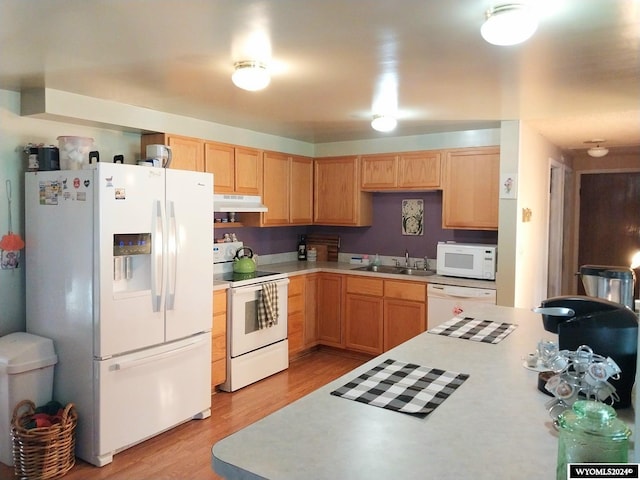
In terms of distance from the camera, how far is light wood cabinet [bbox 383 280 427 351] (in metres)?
4.46

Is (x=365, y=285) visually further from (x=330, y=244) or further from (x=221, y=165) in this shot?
(x=221, y=165)

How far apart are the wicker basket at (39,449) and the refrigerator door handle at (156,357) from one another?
39 centimetres

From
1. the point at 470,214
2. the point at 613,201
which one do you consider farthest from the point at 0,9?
the point at 613,201

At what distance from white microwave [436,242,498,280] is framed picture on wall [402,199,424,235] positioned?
2.13ft

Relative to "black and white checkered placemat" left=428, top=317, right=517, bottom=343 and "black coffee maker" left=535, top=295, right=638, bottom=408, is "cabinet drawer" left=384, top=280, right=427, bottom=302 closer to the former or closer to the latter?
"black and white checkered placemat" left=428, top=317, right=517, bottom=343

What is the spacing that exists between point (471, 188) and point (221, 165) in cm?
223

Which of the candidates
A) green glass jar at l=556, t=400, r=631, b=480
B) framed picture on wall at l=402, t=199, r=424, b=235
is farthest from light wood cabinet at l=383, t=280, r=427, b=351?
green glass jar at l=556, t=400, r=631, b=480

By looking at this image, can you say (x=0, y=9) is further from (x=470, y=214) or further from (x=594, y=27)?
(x=470, y=214)

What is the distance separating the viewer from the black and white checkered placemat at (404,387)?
1.47 metres

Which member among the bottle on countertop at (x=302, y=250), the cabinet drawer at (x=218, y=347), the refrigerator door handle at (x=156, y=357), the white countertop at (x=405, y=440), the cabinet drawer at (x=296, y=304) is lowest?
the cabinet drawer at (x=218, y=347)

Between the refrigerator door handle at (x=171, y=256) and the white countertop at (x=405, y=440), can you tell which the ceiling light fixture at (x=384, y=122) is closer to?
the refrigerator door handle at (x=171, y=256)

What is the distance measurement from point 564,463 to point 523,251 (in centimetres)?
353

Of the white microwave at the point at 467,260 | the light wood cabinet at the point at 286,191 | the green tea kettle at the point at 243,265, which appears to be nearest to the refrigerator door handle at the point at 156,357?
the green tea kettle at the point at 243,265

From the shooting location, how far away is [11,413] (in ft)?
9.09
